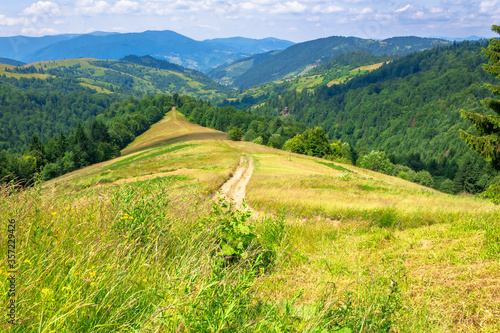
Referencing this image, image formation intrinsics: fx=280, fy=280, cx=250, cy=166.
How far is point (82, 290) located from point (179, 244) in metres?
1.95

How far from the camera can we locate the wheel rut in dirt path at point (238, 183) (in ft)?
62.0

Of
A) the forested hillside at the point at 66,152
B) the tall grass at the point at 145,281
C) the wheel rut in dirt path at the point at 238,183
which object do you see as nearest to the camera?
the tall grass at the point at 145,281

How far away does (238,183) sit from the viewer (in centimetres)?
2506

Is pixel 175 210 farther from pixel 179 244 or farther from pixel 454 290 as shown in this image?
pixel 454 290

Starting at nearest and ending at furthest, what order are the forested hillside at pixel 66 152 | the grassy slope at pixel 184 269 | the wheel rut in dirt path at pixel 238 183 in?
the grassy slope at pixel 184 269 → the wheel rut in dirt path at pixel 238 183 → the forested hillside at pixel 66 152

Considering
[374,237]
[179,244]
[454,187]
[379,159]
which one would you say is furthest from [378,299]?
[454,187]

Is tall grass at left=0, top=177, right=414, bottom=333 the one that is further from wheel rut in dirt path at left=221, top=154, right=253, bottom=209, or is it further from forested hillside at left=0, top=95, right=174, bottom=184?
forested hillside at left=0, top=95, right=174, bottom=184

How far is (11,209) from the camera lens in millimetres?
4828

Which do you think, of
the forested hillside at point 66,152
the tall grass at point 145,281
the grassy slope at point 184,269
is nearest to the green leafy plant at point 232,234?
the tall grass at point 145,281

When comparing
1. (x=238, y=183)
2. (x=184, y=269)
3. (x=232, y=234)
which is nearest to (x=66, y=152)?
(x=238, y=183)

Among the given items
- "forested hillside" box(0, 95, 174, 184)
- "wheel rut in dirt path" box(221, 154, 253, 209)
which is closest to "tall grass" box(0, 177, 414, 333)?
"wheel rut in dirt path" box(221, 154, 253, 209)

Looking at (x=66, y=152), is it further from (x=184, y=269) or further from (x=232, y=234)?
(x=184, y=269)

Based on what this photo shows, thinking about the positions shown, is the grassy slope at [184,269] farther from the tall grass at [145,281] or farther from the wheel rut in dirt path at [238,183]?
the wheel rut in dirt path at [238,183]

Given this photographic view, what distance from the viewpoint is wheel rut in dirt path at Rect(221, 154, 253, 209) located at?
18897 millimetres
